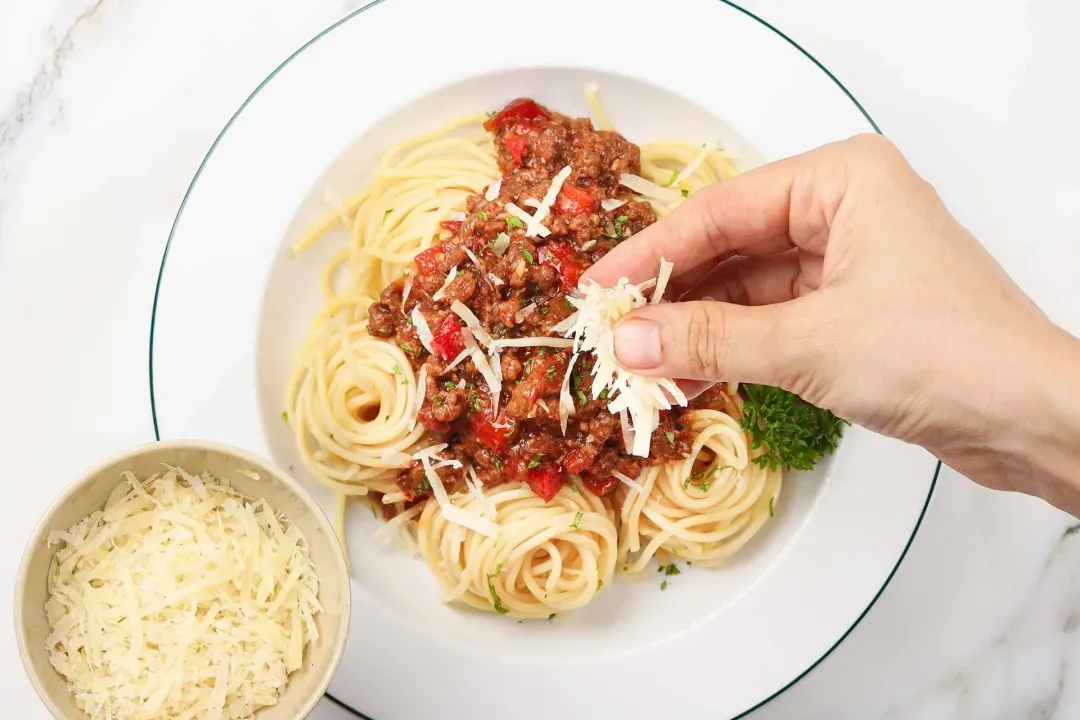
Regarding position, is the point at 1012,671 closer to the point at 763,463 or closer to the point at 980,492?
the point at 980,492

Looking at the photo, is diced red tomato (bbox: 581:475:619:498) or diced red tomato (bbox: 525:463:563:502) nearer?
diced red tomato (bbox: 525:463:563:502)

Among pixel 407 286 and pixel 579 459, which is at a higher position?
pixel 407 286

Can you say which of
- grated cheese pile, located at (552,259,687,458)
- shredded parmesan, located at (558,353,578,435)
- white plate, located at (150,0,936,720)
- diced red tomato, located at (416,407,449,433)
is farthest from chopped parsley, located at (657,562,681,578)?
diced red tomato, located at (416,407,449,433)

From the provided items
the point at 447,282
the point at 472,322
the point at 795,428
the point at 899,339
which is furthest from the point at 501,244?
the point at 899,339

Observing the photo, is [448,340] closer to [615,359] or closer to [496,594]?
[615,359]

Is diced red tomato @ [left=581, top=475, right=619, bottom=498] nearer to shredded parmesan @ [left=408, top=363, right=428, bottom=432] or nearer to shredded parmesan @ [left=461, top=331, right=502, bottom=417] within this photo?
shredded parmesan @ [left=461, top=331, right=502, bottom=417]

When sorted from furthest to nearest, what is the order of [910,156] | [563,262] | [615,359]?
[910,156] → [563,262] → [615,359]

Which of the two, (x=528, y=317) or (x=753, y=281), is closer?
(x=528, y=317)

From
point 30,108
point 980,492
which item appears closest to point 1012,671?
point 980,492
